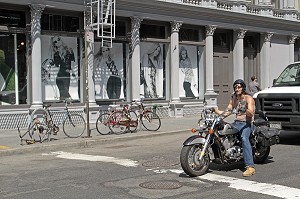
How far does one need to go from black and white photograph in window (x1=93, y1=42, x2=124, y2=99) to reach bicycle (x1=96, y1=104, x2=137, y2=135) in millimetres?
4079

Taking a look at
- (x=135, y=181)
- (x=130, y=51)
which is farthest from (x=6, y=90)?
(x=135, y=181)

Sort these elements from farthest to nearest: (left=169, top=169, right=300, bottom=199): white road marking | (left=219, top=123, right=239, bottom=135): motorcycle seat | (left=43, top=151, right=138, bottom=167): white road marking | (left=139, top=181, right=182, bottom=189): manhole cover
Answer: (left=43, top=151, right=138, bottom=167): white road marking < (left=219, top=123, right=239, bottom=135): motorcycle seat < (left=139, top=181, right=182, bottom=189): manhole cover < (left=169, top=169, right=300, bottom=199): white road marking

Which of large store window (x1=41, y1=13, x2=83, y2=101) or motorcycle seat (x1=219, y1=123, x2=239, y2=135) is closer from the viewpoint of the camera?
motorcycle seat (x1=219, y1=123, x2=239, y2=135)

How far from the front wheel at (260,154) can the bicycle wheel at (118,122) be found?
6.57 m

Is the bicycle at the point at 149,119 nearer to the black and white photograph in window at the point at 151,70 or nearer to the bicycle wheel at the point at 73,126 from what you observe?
the bicycle wheel at the point at 73,126

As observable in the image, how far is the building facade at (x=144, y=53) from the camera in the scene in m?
16.9

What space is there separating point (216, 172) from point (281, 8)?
21119 millimetres

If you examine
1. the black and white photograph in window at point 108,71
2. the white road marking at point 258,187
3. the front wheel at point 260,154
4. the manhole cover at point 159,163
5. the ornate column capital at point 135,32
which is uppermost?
the ornate column capital at point 135,32

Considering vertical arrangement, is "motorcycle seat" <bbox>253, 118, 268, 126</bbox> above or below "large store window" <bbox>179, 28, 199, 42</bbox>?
below

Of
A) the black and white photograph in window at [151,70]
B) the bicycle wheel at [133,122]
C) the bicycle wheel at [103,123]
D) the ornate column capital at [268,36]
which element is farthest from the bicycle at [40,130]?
the ornate column capital at [268,36]

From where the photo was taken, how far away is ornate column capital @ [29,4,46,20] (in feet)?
54.5

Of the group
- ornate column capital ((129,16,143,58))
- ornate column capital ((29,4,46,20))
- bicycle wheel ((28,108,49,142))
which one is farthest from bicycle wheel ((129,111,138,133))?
ornate column capital ((29,4,46,20))

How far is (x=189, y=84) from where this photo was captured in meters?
22.6

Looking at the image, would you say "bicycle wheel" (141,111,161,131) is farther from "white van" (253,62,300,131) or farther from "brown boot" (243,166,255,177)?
"brown boot" (243,166,255,177)
